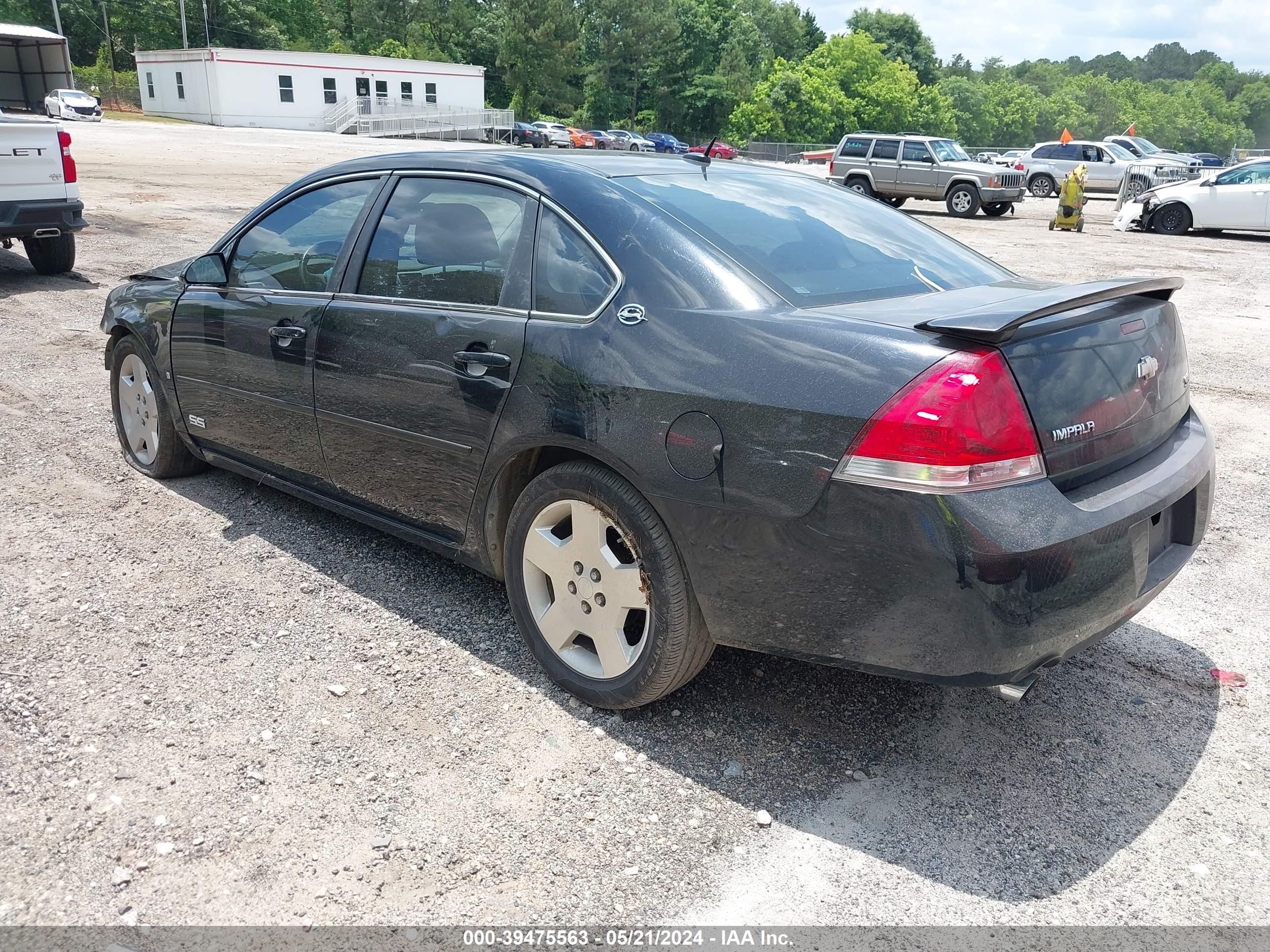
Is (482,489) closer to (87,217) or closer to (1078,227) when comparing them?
(87,217)

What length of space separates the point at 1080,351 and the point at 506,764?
1.92 meters

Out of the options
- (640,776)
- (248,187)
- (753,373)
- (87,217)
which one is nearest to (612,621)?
(640,776)

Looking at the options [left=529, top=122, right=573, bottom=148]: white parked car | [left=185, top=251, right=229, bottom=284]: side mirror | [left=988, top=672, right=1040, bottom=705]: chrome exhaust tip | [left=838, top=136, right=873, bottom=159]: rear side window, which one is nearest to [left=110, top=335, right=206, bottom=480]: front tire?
[left=185, top=251, right=229, bottom=284]: side mirror

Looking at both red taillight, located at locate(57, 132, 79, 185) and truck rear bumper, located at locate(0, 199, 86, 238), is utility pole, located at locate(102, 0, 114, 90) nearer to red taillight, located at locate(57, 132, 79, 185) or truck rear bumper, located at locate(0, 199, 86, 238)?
red taillight, located at locate(57, 132, 79, 185)

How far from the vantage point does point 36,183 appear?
988 cm

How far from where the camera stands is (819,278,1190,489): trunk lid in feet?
8.16

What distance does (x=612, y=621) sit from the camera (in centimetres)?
304

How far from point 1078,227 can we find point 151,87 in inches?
2293

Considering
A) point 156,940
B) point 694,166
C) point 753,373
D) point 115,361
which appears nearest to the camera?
point 156,940

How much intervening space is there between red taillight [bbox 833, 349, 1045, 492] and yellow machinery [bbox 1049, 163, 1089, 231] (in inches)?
831

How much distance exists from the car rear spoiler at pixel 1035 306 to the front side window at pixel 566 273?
0.99 meters

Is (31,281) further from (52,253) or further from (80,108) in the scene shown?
(80,108)

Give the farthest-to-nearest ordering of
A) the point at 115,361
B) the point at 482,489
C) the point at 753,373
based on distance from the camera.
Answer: the point at 115,361
the point at 482,489
the point at 753,373

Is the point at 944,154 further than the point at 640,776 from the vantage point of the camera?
Yes
